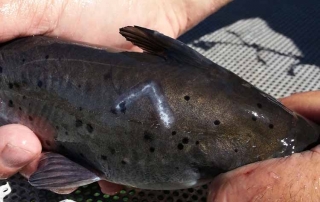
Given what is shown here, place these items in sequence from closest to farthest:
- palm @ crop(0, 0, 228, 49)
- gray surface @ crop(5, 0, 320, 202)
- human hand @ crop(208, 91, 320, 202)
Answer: human hand @ crop(208, 91, 320, 202) < palm @ crop(0, 0, 228, 49) < gray surface @ crop(5, 0, 320, 202)

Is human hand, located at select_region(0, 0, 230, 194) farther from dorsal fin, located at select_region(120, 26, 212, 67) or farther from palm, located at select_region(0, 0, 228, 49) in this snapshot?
dorsal fin, located at select_region(120, 26, 212, 67)

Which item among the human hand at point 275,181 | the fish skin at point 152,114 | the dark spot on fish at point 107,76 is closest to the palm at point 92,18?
the fish skin at point 152,114

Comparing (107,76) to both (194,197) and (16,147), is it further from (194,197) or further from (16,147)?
(194,197)

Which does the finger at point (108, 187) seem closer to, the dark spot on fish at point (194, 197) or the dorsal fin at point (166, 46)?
the dark spot on fish at point (194, 197)

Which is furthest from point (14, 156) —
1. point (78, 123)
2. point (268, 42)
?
point (268, 42)

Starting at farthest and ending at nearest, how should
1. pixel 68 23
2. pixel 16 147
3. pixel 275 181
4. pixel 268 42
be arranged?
pixel 268 42, pixel 68 23, pixel 16 147, pixel 275 181

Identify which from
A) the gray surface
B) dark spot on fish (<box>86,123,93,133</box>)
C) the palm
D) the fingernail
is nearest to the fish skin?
dark spot on fish (<box>86,123,93,133</box>)

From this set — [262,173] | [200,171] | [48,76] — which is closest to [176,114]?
[200,171]

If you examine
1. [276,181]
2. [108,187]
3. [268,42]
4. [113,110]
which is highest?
[113,110]
